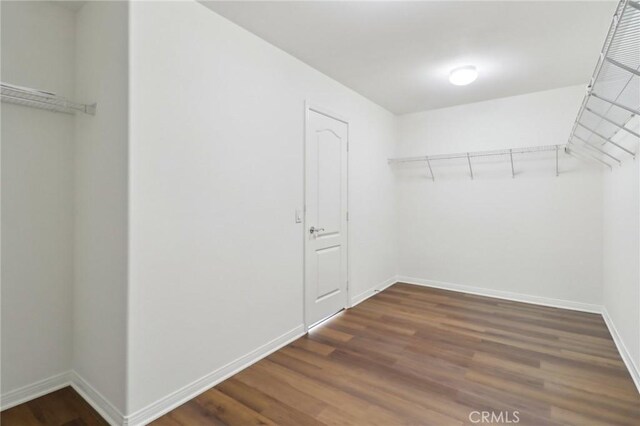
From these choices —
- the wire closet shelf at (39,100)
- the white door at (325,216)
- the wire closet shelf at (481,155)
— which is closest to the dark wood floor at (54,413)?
the white door at (325,216)

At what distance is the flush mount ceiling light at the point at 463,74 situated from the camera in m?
3.08

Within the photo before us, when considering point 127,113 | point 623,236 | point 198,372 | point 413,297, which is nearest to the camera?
point 127,113

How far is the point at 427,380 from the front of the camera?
7.29 ft

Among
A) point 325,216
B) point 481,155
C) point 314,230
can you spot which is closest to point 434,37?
point 325,216

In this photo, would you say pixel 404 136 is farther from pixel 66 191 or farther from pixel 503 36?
pixel 66 191

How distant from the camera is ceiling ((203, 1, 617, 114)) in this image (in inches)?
85.4

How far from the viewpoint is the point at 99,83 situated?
1.97 meters

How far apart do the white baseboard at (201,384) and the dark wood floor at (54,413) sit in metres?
0.24

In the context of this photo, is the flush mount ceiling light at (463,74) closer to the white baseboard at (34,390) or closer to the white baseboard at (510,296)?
the white baseboard at (510,296)

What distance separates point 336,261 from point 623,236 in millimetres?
2512

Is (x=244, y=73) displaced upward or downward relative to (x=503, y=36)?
downward

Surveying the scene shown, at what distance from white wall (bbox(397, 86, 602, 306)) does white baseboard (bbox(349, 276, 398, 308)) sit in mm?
285

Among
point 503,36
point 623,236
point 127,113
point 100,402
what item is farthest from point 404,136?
point 100,402

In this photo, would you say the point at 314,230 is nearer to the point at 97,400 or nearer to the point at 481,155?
the point at 97,400
